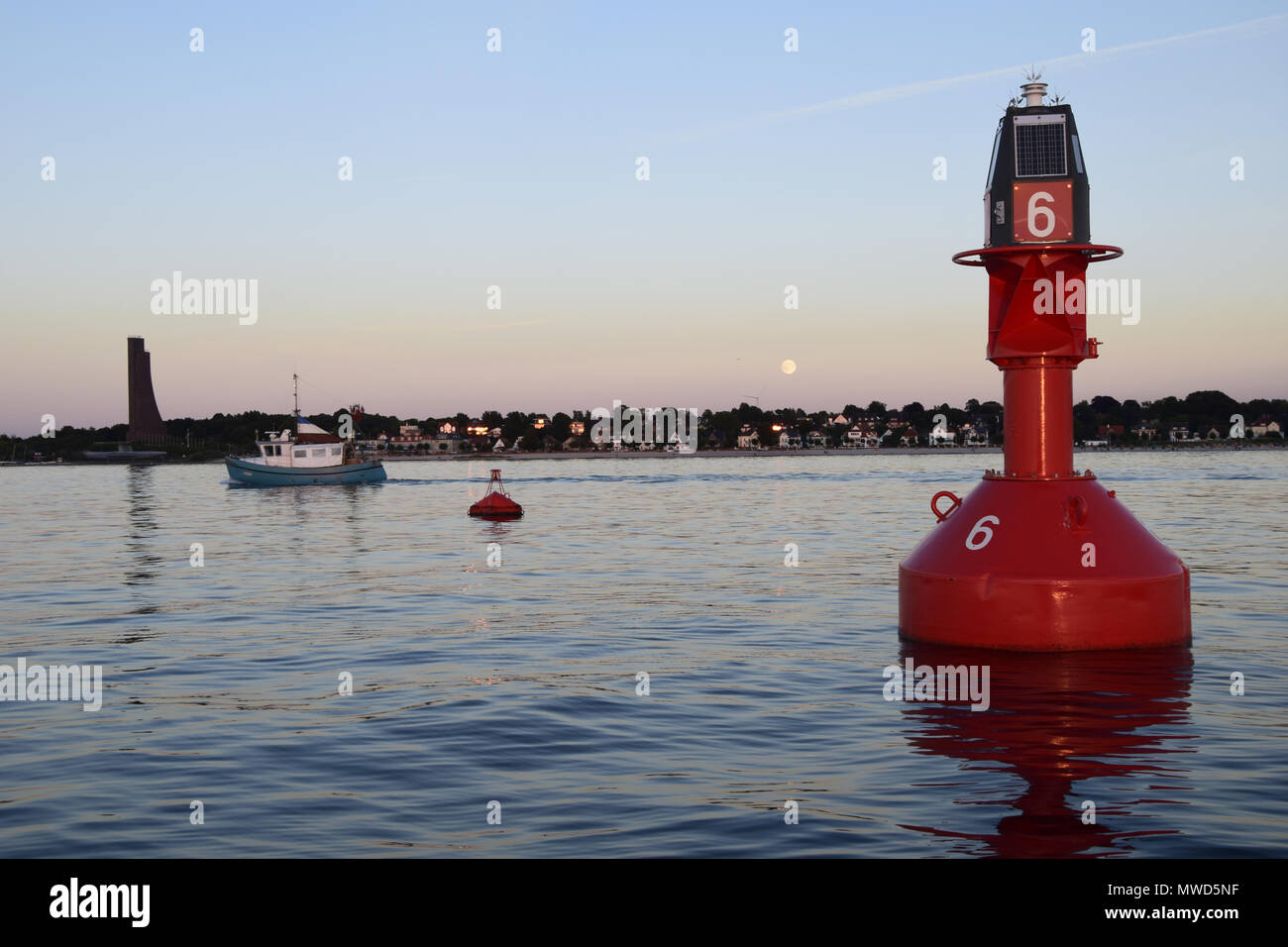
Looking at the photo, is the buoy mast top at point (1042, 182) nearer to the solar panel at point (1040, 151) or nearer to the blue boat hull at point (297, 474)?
the solar panel at point (1040, 151)

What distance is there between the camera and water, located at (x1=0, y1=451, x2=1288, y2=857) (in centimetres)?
895

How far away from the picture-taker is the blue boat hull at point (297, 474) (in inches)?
3967

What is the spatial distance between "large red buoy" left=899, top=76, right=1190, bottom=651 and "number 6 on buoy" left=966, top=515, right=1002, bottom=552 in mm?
15

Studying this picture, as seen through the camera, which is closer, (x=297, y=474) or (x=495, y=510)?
(x=495, y=510)

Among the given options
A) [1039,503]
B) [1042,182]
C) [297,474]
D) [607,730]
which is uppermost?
[1042,182]

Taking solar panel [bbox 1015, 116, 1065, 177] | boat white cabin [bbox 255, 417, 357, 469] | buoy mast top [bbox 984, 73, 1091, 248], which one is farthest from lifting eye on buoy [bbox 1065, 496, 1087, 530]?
boat white cabin [bbox 255, 417, 357, 469]

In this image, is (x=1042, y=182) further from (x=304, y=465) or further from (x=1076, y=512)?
(x=304, y=465)

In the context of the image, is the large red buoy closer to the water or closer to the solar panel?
the solar panel

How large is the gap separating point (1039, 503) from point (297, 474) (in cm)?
9241

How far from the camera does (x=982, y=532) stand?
15102mm

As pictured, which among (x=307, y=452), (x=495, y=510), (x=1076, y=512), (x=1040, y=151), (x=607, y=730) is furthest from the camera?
(x=307, y=452)

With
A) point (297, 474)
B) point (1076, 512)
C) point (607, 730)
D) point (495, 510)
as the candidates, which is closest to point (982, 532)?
point (1076, 512)
